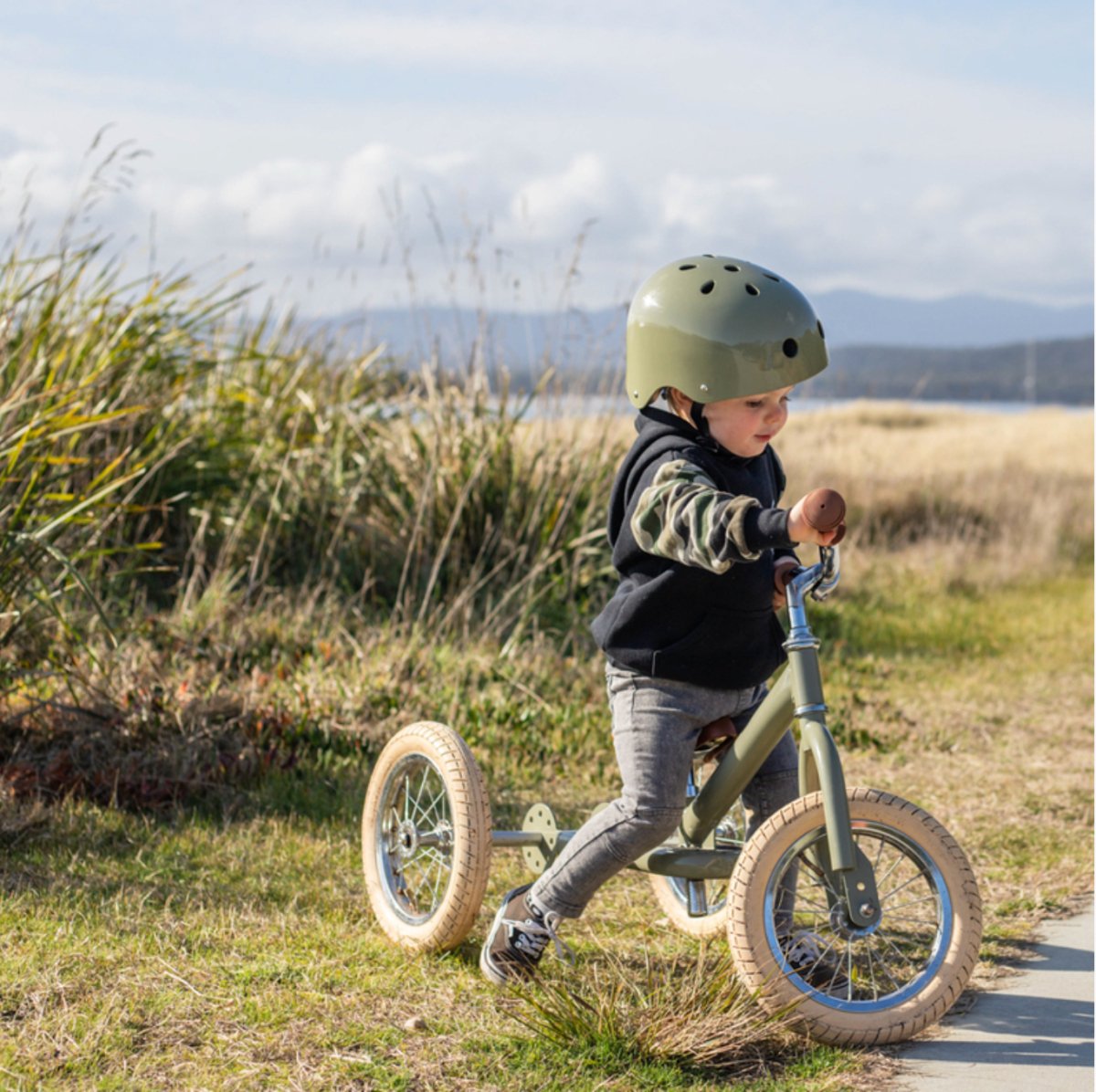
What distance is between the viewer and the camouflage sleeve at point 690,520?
3061 mm

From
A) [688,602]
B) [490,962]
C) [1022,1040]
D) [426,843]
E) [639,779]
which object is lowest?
[1022,1040]

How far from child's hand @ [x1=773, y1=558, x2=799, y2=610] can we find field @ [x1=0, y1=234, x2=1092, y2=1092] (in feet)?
2.87

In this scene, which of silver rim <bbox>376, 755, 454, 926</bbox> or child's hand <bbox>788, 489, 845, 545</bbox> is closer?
child's hand <bbox>788, 489, 845, 545</bbox>

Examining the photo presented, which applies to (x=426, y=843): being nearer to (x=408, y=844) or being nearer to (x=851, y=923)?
(x=408, y=844)

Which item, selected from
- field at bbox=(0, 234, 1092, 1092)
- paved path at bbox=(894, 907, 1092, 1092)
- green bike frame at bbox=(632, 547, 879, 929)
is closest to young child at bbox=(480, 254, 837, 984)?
green bike frame at bbox=(632, 547, 879, 929)

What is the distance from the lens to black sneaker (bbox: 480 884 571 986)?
3566mm

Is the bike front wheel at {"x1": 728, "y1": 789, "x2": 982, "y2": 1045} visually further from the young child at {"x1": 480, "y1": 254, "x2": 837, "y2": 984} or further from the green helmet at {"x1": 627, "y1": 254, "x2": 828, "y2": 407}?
the green helmet at {"x1": 627, "y1": 254, "x2": 828, "y2": 407}

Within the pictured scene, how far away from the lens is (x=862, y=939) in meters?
3.47

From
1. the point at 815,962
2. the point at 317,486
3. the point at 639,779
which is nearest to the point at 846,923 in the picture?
the point at 815,962

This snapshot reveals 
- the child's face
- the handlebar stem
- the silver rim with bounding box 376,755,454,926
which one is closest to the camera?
the handlebar stem

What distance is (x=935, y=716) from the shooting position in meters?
6.91

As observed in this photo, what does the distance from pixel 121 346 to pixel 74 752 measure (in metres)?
2.62

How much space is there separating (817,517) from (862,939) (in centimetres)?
117

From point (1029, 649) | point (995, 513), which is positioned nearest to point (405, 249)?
point (1029, 649)
